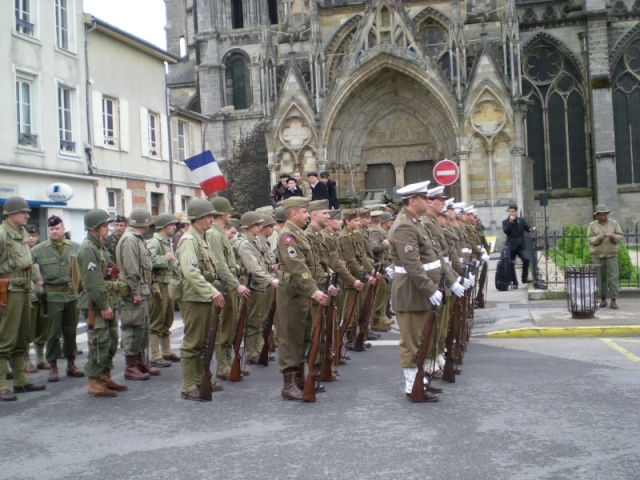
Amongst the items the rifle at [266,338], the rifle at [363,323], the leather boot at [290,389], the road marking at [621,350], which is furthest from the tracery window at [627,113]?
the leather boot at [290,389]

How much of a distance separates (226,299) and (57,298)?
2.25 meters

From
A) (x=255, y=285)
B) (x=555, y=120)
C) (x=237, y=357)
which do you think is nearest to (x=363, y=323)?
(x=255, y=285)

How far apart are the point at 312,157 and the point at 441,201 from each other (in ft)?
65.2

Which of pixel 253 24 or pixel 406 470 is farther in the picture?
pixel 253 24

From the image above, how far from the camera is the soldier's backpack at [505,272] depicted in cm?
1756

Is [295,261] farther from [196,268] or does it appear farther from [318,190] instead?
[318,190]

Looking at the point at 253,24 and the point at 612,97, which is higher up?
the point at 253,24

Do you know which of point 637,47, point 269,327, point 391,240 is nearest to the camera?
point 391,240

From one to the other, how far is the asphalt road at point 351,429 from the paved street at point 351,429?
0.05 feet

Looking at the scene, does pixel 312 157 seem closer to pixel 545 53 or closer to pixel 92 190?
pixel 92 190

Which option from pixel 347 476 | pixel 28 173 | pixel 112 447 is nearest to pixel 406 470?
pixel 347 476

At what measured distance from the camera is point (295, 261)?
25.8 ft

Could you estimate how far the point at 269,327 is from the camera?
10445 mm

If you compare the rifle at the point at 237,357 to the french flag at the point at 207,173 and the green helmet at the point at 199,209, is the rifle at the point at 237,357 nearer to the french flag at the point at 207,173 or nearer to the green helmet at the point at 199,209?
the green helmet at the point at 199,209
